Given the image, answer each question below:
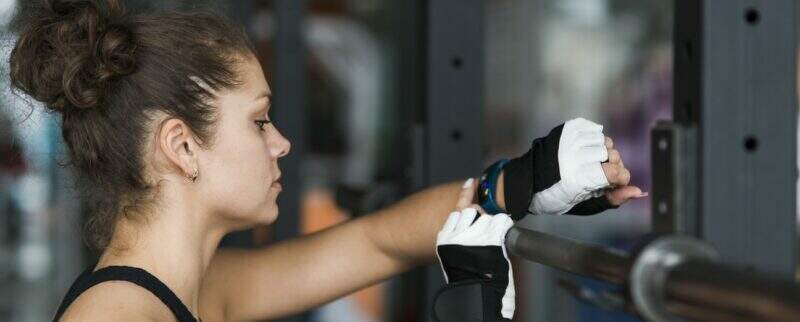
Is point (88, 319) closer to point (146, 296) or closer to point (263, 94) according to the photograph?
point (146, 296)

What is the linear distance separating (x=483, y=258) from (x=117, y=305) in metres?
0.38

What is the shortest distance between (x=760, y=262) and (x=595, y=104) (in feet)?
5.17

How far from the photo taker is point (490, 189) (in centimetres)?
114

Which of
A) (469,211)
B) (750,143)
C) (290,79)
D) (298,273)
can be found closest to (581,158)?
(469,211)

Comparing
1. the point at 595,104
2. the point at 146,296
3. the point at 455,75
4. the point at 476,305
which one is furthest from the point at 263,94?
the point at 595,104

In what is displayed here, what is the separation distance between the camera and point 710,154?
29.2 inches

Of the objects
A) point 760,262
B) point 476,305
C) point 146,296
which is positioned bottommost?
point 476,305

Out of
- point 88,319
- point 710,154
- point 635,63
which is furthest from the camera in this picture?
point 635,63

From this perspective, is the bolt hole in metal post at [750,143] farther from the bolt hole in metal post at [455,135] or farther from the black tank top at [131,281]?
the bolt hole in metal post at [455,135]

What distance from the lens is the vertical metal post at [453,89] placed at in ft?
4.86

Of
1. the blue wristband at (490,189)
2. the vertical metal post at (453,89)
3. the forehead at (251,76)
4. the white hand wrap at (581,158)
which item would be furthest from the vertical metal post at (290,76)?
the white hand wrap at (581,158)

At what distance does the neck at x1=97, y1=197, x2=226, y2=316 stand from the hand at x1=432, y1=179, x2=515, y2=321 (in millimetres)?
309

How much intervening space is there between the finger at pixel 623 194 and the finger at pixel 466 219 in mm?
143

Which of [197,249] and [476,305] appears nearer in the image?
[197,249]
